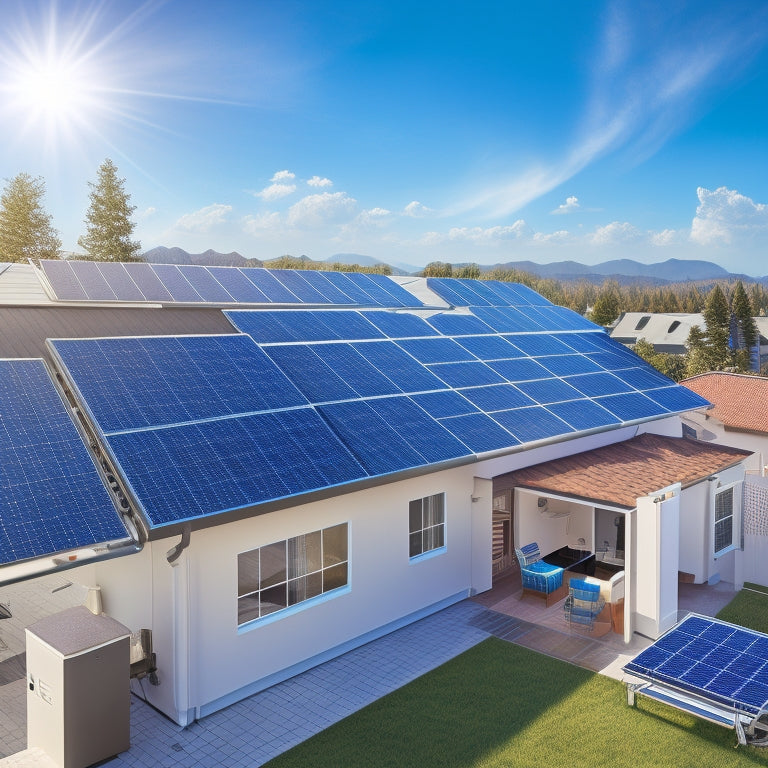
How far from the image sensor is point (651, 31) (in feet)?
315

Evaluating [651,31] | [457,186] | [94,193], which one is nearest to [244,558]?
[94,193]

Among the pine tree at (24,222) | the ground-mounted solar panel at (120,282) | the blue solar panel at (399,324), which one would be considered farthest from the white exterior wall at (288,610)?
the pine tree at (24,222)

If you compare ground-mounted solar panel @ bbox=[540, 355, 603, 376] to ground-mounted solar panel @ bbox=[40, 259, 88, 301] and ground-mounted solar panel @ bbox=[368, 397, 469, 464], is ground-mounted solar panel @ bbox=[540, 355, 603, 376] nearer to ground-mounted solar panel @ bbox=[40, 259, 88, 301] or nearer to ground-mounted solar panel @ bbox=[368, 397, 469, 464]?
ground-mounted solar panel @ bbox=[368, 397, 469, 464]

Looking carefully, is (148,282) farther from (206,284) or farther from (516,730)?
(516,730)

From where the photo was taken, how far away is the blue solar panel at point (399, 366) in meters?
15.4

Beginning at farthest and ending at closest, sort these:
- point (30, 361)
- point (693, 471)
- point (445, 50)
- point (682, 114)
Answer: point (682, 114) → point (445, 50) → point (693, 471) → point (30, 361)

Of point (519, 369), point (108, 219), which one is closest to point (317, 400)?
point (519, 369)

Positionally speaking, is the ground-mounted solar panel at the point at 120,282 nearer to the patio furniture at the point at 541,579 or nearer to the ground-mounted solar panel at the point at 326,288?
the ground-mounted solar panel at the point at 326,288

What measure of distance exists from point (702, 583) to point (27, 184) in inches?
2601

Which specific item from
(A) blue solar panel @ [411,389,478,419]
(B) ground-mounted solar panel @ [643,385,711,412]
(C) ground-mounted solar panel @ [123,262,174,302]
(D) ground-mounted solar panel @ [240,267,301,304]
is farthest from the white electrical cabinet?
(B) ground-mounted solar panel @ [643,385,711,412]

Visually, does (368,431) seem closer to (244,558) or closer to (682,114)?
(244,558)

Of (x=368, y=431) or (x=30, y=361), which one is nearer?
(x=30, y=361)

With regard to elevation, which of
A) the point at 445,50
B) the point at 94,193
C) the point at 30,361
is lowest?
the point at 30,361

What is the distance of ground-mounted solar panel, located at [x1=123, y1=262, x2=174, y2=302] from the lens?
16906 mm
